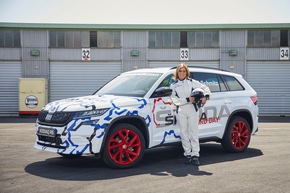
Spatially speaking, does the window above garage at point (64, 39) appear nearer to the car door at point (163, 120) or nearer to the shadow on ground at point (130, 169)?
the shadow on ground at point (130, 169)

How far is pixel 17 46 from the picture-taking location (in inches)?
1046

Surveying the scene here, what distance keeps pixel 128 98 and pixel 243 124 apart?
3.04 metres

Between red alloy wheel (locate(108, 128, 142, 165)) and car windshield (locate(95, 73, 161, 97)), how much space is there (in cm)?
79

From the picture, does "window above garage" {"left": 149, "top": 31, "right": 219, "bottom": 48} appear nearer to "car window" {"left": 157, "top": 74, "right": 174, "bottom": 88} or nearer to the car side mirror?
"car window" {"left": 157, "top": 74, "right": 174, "bottom": 88}

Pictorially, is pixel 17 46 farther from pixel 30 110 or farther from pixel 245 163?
pixel 245 163

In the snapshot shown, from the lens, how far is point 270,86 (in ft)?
88.7

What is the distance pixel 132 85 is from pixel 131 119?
89 cm

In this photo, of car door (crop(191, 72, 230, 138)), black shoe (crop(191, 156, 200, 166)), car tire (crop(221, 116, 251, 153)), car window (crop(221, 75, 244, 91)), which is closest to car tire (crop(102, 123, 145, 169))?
black shoe (crop(191, 156, 200, 166))

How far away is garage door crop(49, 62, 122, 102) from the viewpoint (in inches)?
1059

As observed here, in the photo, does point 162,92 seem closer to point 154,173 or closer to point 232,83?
point 154,173

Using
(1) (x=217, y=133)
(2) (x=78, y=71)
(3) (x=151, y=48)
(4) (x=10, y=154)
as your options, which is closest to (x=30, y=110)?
(2) (x=78, y=71)

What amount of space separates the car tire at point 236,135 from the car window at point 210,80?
2.45 feet

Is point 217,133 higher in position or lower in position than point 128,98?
lower

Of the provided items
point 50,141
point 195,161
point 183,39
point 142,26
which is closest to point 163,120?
point 195,161
